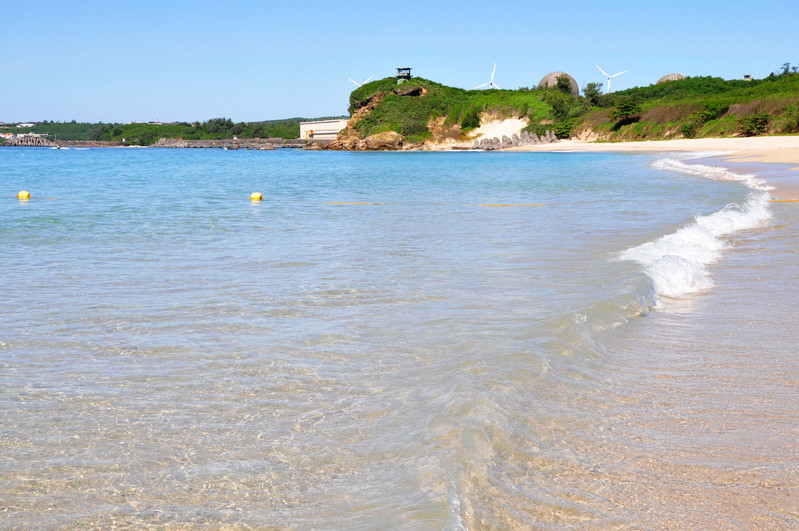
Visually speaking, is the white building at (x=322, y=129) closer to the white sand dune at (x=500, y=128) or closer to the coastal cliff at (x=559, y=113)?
the coastal cliff at (x=559, y=113)

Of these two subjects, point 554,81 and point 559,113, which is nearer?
point 559,113

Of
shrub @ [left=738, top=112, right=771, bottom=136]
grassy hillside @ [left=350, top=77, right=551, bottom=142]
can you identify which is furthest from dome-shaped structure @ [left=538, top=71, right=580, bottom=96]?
shrub @ [left=738, top=112, right=771, bottom=136]

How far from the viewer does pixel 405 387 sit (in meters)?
4.41

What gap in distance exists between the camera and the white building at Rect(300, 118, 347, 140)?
15862 centimetres

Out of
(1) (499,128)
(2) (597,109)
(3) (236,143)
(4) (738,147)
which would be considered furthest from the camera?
(3) (236,143)

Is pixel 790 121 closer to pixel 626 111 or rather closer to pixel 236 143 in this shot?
pixel 626 111

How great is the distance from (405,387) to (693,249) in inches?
264

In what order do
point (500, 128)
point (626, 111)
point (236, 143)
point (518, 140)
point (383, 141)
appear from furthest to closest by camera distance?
1. point (236, 143)
2. point (383, 141)
3. point (500, 128)
4. point (518, 140)
5. point (626, 111)

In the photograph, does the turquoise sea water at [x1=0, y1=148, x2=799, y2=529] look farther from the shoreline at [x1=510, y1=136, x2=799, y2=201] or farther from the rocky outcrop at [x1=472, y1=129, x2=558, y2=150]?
the rocky outcrop at [x1=472, y1=129, x2=558, y2=150]

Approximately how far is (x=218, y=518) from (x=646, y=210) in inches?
571

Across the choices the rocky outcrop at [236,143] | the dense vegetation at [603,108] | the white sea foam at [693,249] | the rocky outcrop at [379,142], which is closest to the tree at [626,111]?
the dense vegetation at [603,108]

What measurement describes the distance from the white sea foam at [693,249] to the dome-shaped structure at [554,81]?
12007 centimetres

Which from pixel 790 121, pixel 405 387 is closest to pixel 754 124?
pixel 790 121

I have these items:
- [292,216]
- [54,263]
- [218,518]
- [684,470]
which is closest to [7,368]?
[218,518]
